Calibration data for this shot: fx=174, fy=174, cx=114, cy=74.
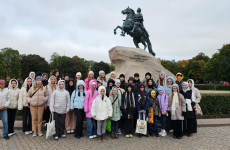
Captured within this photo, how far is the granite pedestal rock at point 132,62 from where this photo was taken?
10.5 metres

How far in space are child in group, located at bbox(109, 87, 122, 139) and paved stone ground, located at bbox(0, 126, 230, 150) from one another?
0.83 ft

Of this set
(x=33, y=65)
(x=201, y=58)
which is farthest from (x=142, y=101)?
(x=201, y=58)

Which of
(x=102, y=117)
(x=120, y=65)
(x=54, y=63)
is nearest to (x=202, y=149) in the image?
(x=102, y=117)

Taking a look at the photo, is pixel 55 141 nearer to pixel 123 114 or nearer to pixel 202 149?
pixel 123 114

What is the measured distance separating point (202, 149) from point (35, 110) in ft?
15.5

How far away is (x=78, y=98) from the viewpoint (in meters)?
5.28

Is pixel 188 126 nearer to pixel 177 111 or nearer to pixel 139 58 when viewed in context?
pixel 177 111

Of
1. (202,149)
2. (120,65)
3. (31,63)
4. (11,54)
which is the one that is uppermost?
(11,54)

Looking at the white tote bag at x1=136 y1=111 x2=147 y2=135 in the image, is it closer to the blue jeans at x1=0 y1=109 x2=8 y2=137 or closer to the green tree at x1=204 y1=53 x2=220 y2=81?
the blue jeans at x1=0 y1=109 x2=8 y2=137

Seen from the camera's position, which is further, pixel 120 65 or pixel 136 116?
pixel 120 65

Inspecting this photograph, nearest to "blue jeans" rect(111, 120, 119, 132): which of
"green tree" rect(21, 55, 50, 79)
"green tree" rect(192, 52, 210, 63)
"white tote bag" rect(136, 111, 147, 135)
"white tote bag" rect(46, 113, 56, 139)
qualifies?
"white tote bag" rect(136, 111, 147, 135)

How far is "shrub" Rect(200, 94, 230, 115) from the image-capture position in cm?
800

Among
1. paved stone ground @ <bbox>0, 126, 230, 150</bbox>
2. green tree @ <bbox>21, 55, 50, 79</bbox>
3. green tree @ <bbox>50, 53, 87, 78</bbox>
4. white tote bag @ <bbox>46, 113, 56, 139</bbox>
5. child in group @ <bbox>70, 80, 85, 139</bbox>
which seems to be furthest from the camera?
green tree @ <bbox>50, 53, 87, 78</bbox>

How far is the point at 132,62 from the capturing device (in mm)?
10594
